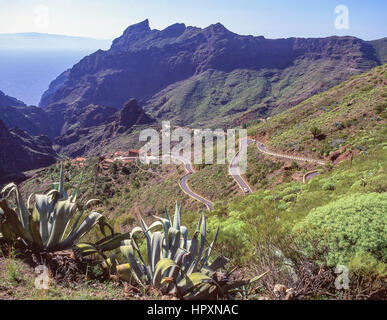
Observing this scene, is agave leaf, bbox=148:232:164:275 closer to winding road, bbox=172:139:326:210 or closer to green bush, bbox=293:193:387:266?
green bush, bbox=293:193:387:266

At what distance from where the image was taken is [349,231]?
10.7 feet

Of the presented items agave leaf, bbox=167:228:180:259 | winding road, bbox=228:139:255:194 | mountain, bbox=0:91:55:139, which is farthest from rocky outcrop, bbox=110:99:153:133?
agave leaf, bbox=167:228:180:259

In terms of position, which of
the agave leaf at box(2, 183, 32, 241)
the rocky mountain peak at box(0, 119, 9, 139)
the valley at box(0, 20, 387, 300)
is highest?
the agave leaf at box(2, 183, 32, 241)

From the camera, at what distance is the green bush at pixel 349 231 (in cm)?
307

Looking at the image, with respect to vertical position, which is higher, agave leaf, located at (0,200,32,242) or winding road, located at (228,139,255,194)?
agave leaf, located at (0,200,32,242)

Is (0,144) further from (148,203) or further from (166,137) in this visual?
(148,203)

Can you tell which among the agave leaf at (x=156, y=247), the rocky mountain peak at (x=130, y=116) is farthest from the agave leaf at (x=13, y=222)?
the rocky mountain peak at (x=130, y=116)

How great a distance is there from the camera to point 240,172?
23.2 meters

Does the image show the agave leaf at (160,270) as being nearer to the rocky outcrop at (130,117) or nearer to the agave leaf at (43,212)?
the agave leaf at (43,212)

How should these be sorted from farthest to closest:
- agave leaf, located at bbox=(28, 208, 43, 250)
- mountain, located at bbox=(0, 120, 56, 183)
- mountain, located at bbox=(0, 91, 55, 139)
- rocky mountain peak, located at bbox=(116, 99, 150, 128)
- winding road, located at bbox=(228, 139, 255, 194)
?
mountain, located at bbox=(0, 91, 55, 139)
rocky mountain peak, located at bbox=(116, 99, 150, 128)
mountain, located at bbox=(0, 120, 56, 183)
winding road, located at bbox=(228, 139, 255, 194)
agave leaf, located at bbox=(28, 208, 43, 250)

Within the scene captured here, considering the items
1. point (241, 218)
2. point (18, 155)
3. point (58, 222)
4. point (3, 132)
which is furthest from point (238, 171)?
point (3, 132)

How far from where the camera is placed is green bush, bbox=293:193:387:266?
307 centimetres
